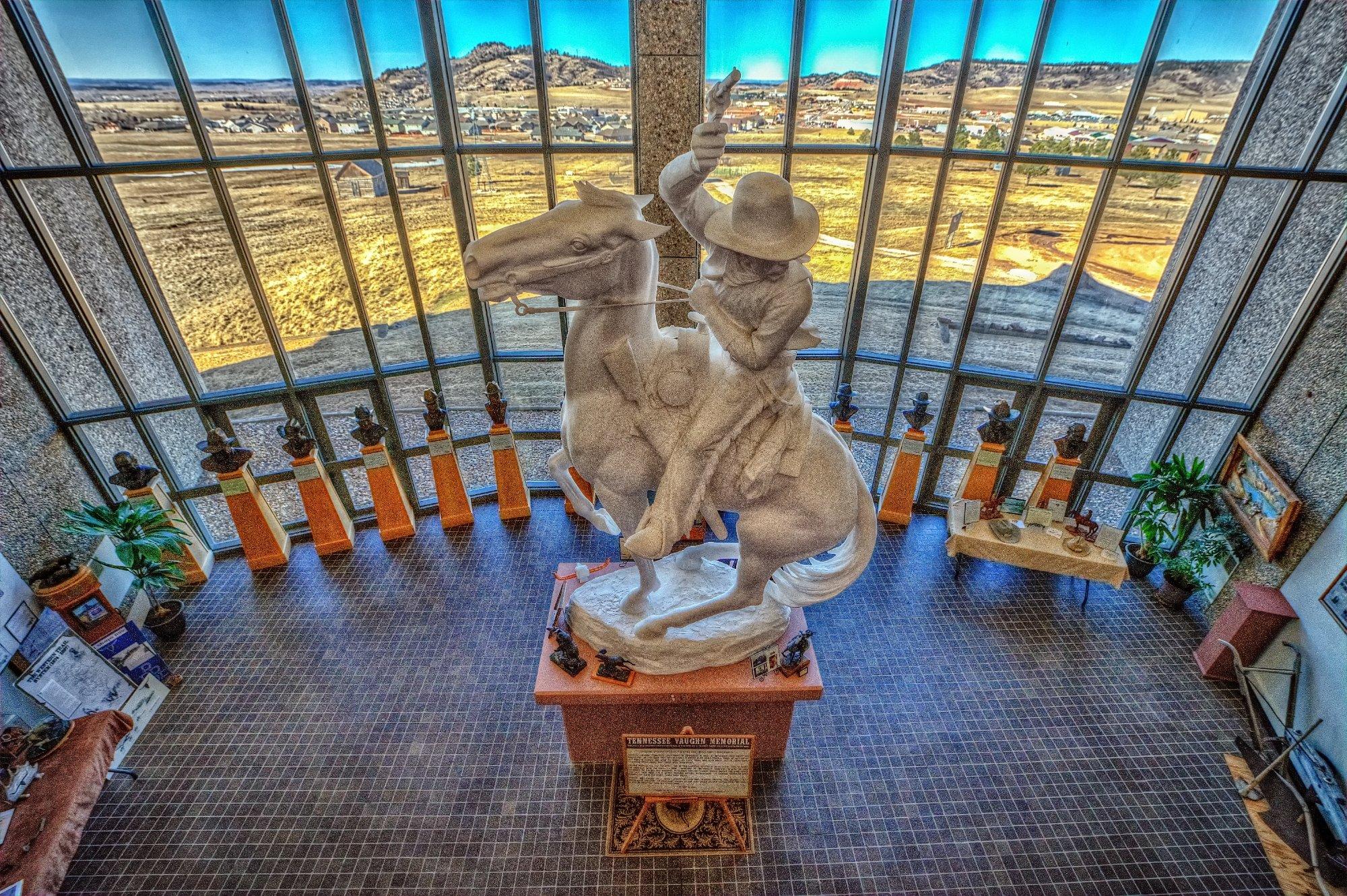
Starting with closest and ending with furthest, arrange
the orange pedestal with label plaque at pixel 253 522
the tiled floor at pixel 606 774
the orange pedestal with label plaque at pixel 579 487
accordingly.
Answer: the tiled floor at pixel 606 774 < the orange pedestal with label plaque at pixel 253 522 < the orange pedestal with label plaque at pixel 579 487

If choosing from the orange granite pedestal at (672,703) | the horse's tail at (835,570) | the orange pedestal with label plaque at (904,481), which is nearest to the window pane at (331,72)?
the orange granite pedestal at (672,703)

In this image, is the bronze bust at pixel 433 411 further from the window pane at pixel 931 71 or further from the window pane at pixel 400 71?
the window pane at pixel 931 71

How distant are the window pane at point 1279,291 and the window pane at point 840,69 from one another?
3308mm

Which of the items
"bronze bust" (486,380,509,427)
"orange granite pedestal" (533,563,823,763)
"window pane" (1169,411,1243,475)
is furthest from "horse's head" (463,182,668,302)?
"window pane" (1169,411,1243,475)

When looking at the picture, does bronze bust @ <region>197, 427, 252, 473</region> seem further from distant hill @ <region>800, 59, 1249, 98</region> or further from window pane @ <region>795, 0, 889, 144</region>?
distant hill @ <region>800, 59, 1249, 98</region>

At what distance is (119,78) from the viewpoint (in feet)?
14.4

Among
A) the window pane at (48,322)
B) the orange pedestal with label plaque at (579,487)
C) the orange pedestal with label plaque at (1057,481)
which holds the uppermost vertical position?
the window pane at (48,322)

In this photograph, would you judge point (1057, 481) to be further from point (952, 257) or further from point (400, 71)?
point (400, 71)

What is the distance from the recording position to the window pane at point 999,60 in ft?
15.3

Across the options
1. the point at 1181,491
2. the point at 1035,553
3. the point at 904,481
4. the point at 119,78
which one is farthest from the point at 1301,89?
the point at 119,78

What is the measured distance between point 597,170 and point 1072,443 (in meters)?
4.92

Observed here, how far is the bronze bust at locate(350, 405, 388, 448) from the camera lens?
5.61 m

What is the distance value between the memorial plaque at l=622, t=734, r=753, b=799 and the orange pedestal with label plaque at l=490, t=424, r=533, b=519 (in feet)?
11.5

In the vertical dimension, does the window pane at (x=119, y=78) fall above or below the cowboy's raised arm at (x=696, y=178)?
above
